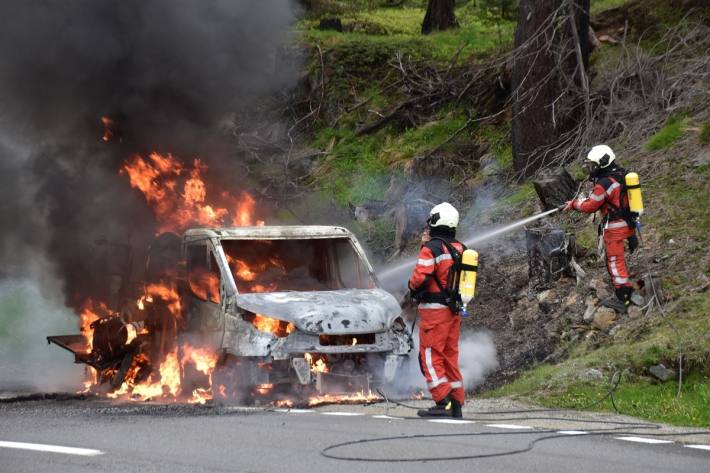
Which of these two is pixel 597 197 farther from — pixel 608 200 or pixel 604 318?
pixel 604 318

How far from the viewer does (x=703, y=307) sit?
1124 cm

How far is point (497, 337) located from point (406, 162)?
7.62 m

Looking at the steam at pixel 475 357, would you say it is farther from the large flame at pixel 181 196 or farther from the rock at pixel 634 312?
the large flame at pixel 181 196

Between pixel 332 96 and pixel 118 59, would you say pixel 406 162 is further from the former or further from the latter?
pixel 118 59

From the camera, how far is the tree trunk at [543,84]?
17.0 m

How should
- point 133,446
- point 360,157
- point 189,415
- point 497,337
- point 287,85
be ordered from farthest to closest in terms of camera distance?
point 287,85, point 360,157, point 497,337, point 189,415, point 133,446

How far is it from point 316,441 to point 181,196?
7800 millimetres

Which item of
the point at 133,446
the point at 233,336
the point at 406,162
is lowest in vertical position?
the point at 133,446

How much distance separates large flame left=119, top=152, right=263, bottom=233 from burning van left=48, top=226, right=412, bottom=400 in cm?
158

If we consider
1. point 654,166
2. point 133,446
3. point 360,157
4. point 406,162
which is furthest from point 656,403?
point 360,157

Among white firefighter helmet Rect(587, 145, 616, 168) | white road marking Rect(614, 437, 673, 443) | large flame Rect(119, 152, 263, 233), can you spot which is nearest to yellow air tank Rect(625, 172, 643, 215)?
white firefighter helmet Rect(587, 145, 616, 168)

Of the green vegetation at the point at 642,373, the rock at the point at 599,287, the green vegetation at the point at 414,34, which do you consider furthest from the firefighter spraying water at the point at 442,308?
the green vegetation at the point at 414,34

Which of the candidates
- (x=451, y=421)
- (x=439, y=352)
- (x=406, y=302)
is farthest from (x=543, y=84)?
(x=451, y=421)

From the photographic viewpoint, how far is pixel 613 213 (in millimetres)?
11648
